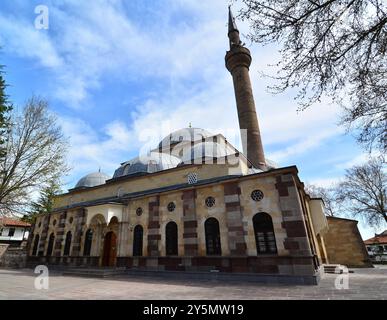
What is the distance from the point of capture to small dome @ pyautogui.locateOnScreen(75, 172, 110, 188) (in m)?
23.5

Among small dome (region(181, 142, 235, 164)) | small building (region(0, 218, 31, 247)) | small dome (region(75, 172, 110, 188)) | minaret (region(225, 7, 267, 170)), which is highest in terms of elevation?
minaret (region(225, 7, 267, 170))

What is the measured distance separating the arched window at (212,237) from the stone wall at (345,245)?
12.6 metres

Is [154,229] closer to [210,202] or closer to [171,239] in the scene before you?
[171,239]

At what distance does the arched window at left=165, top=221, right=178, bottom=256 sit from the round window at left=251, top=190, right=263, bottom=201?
4859 mm

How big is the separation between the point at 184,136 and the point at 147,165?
8264mm


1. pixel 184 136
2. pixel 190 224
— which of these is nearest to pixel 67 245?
pixel 190 224

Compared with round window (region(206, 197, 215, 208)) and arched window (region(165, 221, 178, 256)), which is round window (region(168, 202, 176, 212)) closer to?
arched window (region(165, 221, 178, 256))

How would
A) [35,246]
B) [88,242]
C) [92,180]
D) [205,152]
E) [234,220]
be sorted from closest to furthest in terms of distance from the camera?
[234,220] → [205,152] → [88,242] → [35,246] → [92,180]

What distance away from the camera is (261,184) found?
11.3m

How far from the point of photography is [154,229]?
13.8 m

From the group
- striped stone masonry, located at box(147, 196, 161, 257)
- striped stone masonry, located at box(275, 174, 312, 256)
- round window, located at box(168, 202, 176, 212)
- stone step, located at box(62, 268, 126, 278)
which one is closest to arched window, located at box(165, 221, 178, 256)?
striped stone masonry, located at box(147, 196, 161, 257)

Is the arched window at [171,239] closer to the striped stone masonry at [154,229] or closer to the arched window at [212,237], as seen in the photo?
the striped stone masonry at [154,229]
